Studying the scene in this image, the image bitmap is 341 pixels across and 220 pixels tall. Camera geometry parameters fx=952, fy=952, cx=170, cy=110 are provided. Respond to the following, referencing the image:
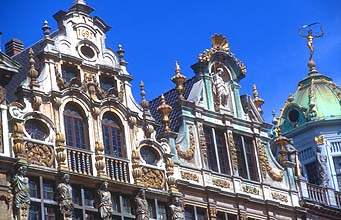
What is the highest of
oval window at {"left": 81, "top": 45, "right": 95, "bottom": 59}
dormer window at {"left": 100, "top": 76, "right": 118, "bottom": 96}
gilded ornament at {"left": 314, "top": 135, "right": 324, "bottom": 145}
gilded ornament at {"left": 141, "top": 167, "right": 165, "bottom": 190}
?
gilded ornament at {"left": 314, "top": 135, "right": 324, "bottom": 145}

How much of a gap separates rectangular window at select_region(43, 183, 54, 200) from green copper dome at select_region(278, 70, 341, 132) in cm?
1926

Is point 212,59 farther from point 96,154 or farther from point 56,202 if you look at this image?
point 56,202

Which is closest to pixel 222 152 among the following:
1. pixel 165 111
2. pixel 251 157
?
pixel 251 157

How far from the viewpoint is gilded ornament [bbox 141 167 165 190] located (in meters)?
35.1

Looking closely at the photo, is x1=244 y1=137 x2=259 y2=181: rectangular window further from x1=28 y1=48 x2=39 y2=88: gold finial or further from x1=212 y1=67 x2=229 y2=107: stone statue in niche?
x1=28 y1=48 x2=39 y2=88: gold finial

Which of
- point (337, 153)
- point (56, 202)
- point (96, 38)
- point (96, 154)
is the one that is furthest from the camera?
point (337, 153)

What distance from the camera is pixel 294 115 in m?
49.4

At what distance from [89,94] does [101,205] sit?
4.32 meters

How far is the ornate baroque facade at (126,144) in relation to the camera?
1256 inches

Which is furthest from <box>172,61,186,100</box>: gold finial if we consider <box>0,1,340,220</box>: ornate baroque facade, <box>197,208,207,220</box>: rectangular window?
<box>197,208,207,220</box>: rectangular window

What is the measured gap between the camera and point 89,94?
3472cm

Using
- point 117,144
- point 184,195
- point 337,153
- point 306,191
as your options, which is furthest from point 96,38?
point 337,153

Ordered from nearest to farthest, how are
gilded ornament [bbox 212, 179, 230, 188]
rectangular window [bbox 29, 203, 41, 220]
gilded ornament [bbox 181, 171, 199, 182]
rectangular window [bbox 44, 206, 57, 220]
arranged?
rectangular window [bbox 29, 203, 41, 220], rectangular window [bbox 44, 206, 57, 220], gilded ornament [bbox 181, 171, 199, 182], gilded ornament [bbox 212, 179, 230, 188]

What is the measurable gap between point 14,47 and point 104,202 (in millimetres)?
8925
